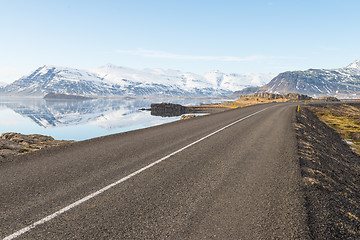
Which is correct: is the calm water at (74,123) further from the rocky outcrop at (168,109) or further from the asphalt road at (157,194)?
the asphalt road at (157,194)

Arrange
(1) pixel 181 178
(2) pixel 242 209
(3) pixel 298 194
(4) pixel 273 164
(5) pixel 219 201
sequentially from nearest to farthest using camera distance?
(2) pixel 242 209
(5) pixel 219 201
(3) pixel 298 194
(1) pixel 181 178
(4) pixel 273 164

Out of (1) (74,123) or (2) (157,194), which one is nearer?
(2) (157,194)

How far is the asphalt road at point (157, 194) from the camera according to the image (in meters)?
4.08

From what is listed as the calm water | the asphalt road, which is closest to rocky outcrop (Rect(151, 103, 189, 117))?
the calm water

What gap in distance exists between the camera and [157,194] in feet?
18.1

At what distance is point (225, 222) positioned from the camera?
14.2 ft

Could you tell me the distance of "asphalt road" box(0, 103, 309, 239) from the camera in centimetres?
408

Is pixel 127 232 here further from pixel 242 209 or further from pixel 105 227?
pixel 242 209

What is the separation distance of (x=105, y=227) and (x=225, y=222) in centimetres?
218

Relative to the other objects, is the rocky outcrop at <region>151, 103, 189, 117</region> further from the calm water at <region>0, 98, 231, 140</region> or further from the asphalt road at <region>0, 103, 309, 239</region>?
the asphalt road at <region>0, 103, 309, 239</region>

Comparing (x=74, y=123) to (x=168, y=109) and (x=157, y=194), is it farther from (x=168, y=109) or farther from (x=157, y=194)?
(x=157, y=194)

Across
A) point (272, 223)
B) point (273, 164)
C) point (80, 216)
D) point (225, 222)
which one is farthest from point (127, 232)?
point (273, 164)

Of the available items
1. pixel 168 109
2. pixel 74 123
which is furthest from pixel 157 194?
pixel 168 109

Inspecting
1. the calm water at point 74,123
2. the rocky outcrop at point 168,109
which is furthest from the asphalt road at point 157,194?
the rocky outcrop at point 168,109
